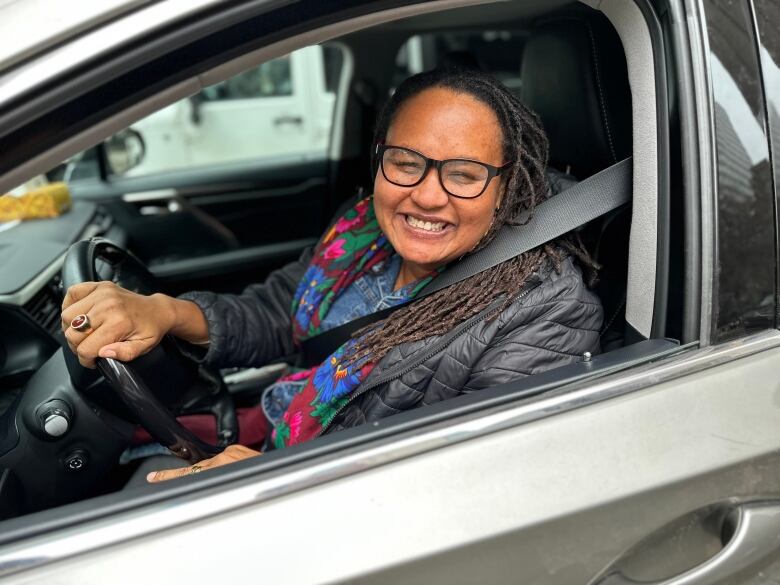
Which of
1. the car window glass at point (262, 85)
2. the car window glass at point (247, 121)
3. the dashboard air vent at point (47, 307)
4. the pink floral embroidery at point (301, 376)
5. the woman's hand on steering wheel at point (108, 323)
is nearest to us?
the woman's hand on steering wheel at point (108, 323)

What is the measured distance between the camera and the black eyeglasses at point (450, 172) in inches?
57.0

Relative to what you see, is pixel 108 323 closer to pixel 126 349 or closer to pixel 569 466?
pixel 126 349

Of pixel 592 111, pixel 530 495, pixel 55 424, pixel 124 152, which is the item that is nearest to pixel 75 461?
pixel 55 424

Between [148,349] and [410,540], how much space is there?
2.64 ft

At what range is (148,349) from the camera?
1.56 m

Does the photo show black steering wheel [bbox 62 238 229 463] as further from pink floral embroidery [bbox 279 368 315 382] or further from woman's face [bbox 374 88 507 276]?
woman's face [bbox 374 88 507 276]

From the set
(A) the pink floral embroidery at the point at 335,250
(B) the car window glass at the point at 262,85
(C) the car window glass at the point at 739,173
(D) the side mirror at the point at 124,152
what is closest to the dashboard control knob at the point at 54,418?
(A) the pink floral embroidery at the point at 335,250

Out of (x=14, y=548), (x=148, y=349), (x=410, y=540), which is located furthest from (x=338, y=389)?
(x=14, y=548)

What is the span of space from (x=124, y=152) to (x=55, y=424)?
2607 millimetres

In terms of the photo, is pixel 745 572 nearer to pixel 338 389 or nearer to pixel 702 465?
pixel 702 465

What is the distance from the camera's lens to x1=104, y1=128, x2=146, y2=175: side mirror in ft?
12.1

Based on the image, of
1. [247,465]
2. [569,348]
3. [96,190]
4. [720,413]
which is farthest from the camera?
[96,190]

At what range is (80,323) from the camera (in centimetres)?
145

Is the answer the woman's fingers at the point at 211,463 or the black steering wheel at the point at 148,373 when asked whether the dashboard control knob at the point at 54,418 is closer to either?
the black steering wheel at the point at 148,373
